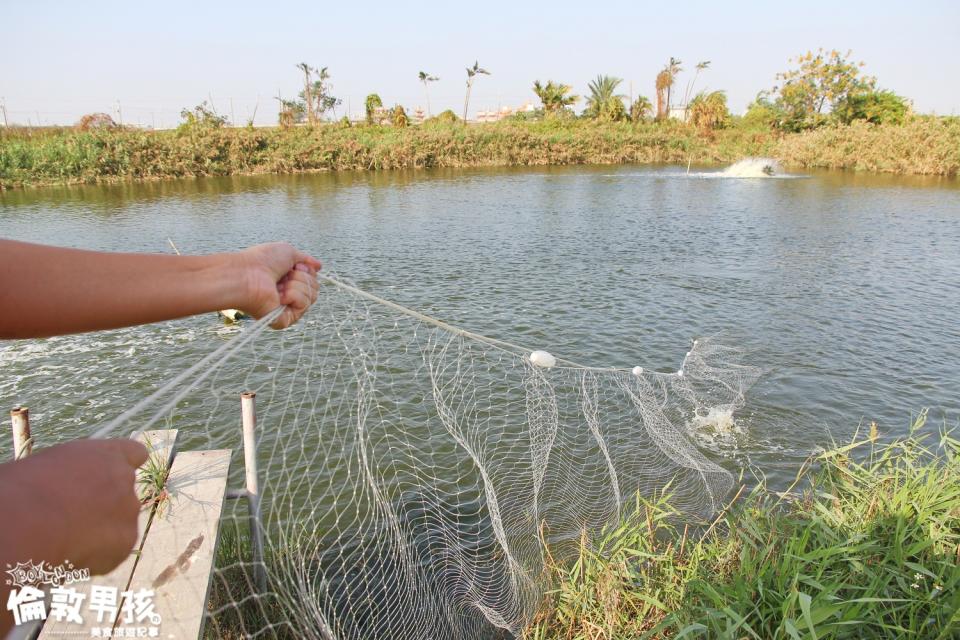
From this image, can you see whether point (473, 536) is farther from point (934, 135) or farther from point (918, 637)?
A: point (934, 135)

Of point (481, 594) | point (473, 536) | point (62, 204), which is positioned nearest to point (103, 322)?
point (481, 594)

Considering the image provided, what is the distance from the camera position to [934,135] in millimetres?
30266

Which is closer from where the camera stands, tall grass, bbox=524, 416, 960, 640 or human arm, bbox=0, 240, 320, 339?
human arm, bbox=0, 240, 320, 339

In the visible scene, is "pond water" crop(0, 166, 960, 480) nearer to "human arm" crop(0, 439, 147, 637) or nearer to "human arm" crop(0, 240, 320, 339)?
"human arm" crop(0, 240, 320, 339)

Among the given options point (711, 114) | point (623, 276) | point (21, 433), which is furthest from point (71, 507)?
point (711, 114)

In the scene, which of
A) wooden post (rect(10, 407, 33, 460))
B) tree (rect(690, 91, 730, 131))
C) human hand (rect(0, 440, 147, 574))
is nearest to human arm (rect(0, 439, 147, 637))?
human hand (rect(0, 440, 147, 574))

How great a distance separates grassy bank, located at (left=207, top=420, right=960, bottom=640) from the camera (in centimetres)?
257

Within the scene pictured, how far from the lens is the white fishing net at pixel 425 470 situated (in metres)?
3.68

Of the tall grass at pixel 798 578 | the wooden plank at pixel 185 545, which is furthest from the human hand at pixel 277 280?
the tall grass at pixel 798 578

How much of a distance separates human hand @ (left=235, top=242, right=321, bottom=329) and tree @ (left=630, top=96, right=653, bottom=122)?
2416 inches

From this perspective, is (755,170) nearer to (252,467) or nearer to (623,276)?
(623,276)

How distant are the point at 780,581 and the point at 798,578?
20cm

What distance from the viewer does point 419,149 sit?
119 ft

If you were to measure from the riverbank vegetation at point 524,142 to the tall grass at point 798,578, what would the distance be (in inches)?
1284
